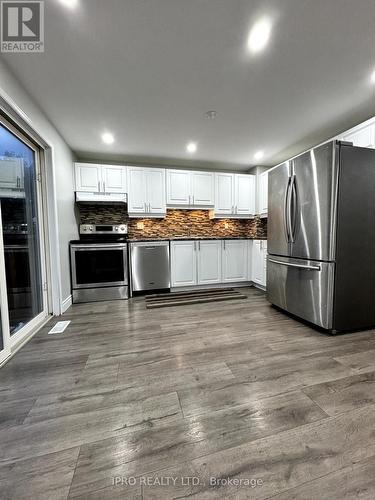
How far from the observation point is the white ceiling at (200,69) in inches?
52.1

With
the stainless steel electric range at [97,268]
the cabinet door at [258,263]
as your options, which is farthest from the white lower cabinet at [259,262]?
the stainless steel electric range at [97,268]

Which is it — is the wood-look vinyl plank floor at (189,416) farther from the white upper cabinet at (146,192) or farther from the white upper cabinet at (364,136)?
the white upper cabinet at (146,192)

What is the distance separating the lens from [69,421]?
1158 millimetres

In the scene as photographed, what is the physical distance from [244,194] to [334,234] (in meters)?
2.47

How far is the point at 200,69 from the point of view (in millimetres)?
1775

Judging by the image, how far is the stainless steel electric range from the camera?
10.6 ft

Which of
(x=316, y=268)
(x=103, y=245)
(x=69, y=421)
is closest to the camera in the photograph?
(x=69, y=421)

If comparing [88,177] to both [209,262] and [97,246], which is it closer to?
[97,246]

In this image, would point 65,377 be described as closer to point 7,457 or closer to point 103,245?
point 7,457

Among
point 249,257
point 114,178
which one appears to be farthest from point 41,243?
point 249,257

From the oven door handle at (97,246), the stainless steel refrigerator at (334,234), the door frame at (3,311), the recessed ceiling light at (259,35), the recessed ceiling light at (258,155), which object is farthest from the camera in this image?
the recessed ceiling light at (258,155)

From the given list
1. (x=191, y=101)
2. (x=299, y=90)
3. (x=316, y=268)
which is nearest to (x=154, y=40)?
(x=191, y=101)

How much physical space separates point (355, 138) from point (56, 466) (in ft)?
12.3

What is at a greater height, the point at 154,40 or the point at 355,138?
the point at 154,40
